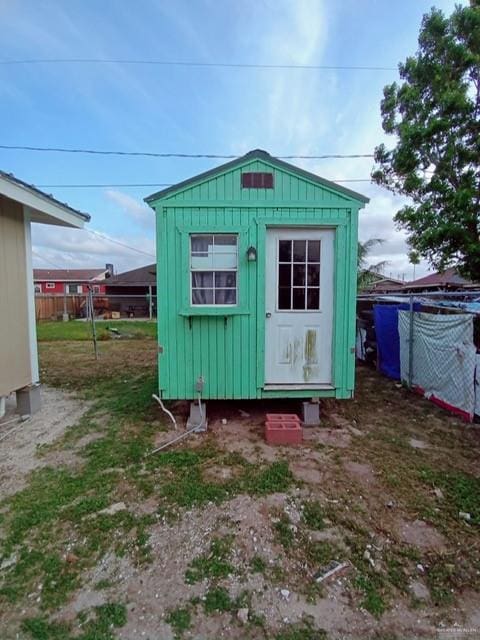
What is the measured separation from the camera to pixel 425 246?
8.35 meters

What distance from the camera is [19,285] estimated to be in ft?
13.2

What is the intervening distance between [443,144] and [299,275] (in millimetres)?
7581

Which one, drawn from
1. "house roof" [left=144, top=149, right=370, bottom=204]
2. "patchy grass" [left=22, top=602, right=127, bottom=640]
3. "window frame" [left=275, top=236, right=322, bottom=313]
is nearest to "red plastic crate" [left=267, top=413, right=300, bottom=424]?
"window frame" [left=275, top=236, right=322, bottom=313]

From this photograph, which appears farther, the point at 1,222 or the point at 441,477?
the point at 1,222

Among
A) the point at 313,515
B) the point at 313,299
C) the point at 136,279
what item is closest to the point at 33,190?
the point at 313,299

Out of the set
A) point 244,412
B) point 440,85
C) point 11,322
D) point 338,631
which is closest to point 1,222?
point 11,322

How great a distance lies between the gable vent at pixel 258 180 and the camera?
143 inches

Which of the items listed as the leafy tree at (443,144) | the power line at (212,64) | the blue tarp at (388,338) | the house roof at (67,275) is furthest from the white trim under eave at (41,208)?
the house roof at (67,275)

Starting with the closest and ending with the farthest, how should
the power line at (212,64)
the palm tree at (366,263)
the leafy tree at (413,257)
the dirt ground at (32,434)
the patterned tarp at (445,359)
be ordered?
the dirt ground at (32,434), the patterned tarp at (445,359), the power line at (212,64), the leafy tree at (413,257), the palm tree at (366,263)

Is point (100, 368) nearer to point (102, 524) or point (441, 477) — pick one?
point (102, 524)

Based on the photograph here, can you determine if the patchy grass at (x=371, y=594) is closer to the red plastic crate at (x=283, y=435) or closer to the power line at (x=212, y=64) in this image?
the red plastic crate at (x=283, y=435)

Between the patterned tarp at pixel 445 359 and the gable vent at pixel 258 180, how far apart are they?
9.61 feet

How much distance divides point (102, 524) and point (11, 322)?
2.76 m

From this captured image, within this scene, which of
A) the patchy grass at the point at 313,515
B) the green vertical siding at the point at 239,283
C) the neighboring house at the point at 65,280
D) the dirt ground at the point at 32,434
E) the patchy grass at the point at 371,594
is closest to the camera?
the patchy grass at the point at 371,594
